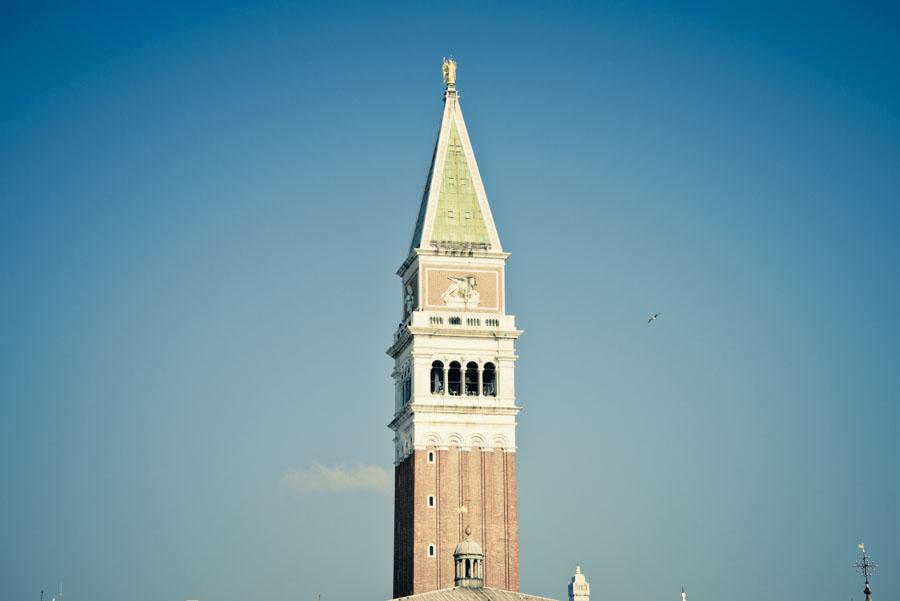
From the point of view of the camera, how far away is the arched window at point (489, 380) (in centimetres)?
14638

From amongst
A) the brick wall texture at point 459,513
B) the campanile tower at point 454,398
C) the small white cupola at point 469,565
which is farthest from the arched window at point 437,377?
the small white cupola at point 469,565

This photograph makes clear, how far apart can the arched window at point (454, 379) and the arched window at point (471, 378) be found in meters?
0.74

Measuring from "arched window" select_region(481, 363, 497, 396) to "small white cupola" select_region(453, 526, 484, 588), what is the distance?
1667 cm

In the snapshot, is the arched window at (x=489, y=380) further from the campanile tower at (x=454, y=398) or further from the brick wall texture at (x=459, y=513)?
the brick wall texture at (x=459, y=513)

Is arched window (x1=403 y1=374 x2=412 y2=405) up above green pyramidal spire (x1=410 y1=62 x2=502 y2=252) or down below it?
below

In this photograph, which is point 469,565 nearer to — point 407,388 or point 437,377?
point 437,377

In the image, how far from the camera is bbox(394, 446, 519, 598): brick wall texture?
14200 centimetres

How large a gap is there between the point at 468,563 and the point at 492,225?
2964 centimetres

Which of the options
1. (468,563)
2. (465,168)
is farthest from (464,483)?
(465,168)

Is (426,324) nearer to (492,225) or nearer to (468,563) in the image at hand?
(492,225)

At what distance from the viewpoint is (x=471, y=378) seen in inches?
5797

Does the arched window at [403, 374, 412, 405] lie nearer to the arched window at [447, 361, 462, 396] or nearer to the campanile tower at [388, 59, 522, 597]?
the campanile tower at [388, 59, 522, 597]

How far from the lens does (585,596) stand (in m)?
128

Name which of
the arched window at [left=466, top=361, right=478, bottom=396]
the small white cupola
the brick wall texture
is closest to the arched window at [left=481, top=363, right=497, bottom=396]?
the arched window at [left=466, top=361, right=478, bottom=396]
